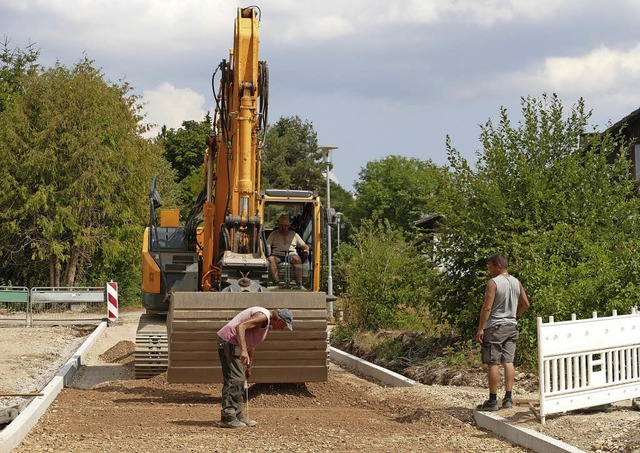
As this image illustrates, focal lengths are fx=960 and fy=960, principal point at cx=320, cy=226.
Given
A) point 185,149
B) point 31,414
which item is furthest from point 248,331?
point 185,149

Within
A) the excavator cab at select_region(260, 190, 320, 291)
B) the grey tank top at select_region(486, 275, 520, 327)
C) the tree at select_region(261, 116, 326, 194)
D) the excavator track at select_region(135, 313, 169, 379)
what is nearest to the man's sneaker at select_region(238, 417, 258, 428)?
the grey tank top at select_region(486, 275, 520, 327)

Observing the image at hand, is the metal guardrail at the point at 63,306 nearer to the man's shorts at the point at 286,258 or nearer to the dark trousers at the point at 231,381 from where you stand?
the man's shorts at the point at 286,258

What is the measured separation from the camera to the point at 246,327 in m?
10.4

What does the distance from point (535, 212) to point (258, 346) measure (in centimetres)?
587

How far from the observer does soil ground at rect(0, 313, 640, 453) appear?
9125 millimetres

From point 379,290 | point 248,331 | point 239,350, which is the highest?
point 379,290

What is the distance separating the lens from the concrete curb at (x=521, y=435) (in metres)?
8.52

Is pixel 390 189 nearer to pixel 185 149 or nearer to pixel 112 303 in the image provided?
pixel 185 149

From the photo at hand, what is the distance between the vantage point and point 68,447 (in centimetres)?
904

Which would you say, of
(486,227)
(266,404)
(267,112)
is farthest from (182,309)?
(486,227)

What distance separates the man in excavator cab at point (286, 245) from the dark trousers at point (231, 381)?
4971mm

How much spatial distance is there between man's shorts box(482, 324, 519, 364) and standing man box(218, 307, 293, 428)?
219cm

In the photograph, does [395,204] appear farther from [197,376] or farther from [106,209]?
[197,376]

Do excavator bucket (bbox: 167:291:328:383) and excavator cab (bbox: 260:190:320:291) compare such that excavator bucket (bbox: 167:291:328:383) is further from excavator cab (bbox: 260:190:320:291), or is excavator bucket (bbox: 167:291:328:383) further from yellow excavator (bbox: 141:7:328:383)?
excavator cab (bbox: 260:190:320:291)
